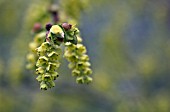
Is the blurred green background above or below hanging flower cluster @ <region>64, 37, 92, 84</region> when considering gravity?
above

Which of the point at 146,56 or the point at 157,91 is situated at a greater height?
the point at 146,56

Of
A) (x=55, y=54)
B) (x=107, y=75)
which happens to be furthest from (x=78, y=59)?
(x=107, y=75)

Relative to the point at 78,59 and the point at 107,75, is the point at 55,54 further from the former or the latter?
the point at 107,75

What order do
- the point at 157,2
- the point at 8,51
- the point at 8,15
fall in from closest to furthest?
the point at 8,15 → the point at 157,2 → the point at 8,51

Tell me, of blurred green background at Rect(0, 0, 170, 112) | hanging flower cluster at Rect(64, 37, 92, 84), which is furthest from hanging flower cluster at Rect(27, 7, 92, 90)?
blurred green background at Rect(0, 0, 170, 112)

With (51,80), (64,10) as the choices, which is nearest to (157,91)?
(64,10)

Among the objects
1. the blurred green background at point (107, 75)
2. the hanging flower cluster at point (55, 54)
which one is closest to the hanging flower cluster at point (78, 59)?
the hanging flower cluster at point (55, 54)

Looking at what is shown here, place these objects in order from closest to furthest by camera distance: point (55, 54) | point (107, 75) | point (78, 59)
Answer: point (55, 54) < point (78, 59) < point (107, 75)

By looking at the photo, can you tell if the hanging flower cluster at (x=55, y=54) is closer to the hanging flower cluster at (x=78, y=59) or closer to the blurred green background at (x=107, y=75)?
the hanging flower cluster at (x=78, y=59)

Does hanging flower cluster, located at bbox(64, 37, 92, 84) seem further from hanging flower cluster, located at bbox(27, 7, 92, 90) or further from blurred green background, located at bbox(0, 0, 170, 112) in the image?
blurred green background, located at bbox(0, 0, 170, 112)

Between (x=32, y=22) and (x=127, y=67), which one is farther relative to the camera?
(x=127, y=67)

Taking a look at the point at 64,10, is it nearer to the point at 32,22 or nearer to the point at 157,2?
the point at 32,22
